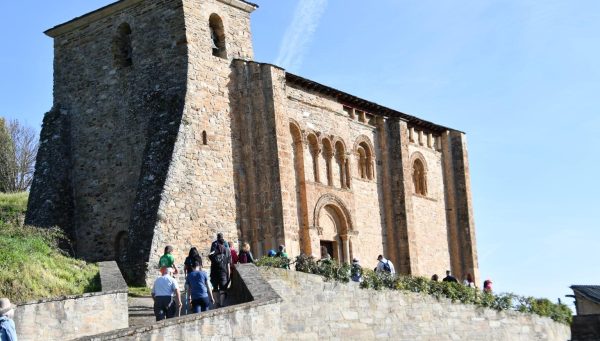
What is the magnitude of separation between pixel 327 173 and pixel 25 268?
15918 millimetres

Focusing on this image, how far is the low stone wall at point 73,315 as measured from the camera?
18391 mm

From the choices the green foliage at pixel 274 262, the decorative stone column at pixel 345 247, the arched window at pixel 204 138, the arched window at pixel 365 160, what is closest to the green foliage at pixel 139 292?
the green foliage at pixel 274 262

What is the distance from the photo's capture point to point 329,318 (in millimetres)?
23609

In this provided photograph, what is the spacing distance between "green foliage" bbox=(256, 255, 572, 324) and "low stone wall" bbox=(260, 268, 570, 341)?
0.17 meters

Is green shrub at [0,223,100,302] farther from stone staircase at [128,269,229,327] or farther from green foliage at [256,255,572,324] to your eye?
green foliage at [256,255,572,324]

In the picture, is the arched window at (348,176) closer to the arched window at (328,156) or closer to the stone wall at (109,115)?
the arched window at (328,156)

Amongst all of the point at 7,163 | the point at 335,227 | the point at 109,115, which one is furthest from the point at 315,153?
the point at 7,163

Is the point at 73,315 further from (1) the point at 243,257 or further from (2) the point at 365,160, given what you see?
(2) the point at 365,160

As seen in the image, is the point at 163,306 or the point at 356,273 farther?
the point at 356,273

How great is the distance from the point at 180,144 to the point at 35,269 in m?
8.58

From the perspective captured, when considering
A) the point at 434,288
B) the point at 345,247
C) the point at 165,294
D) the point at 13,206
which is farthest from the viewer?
the point at 13,206

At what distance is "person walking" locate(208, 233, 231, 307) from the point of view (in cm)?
2166

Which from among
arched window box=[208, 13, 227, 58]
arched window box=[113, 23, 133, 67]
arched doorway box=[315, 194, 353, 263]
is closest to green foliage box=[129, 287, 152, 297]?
arched window box=[113, 23, 133, 67]

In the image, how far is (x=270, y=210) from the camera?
31.4 metres
